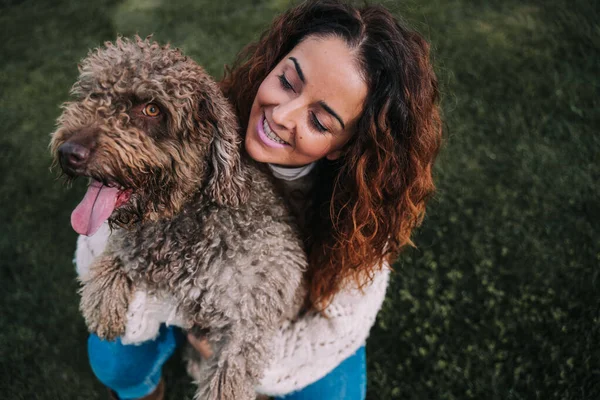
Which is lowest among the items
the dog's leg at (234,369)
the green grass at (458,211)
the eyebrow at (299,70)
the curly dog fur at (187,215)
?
the green grass at (458,211)

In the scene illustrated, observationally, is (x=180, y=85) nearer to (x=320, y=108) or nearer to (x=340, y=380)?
(x=320, y=108)

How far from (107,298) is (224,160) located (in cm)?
86

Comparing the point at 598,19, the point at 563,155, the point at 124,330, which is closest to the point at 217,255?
the point at 124,330

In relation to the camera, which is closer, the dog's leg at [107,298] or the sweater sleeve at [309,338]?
the dog's leg at [107,298]

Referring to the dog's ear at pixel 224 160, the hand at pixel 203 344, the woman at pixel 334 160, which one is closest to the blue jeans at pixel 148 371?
the woman at pixel 334 160

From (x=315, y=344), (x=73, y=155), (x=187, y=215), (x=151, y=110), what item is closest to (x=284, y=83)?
(x=151, y=110)

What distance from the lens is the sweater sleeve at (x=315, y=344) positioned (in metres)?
2.85

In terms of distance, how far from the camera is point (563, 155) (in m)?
5.12

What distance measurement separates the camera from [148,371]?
3107 mm

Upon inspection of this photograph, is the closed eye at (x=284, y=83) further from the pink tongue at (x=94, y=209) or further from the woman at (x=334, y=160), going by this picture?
the pink tongue at (x=94, y=209)

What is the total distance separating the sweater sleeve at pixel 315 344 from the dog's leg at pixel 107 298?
2.67ft

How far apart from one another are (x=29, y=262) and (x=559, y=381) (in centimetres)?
401

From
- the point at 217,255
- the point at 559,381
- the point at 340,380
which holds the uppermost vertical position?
the point at 217,255

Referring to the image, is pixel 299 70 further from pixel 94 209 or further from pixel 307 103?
pixel 94 209
